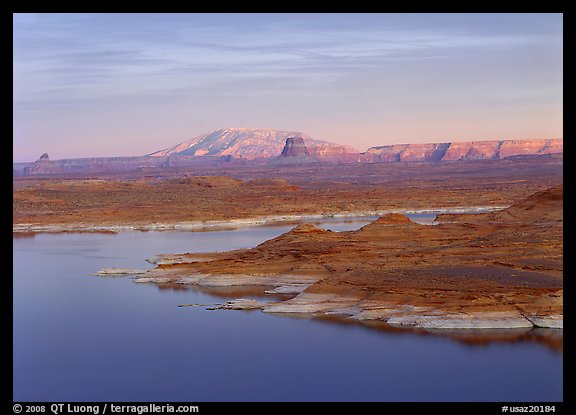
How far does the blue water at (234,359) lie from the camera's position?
1761 centimetres

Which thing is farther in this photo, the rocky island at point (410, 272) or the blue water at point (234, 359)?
the rocky island at point (410, 272)

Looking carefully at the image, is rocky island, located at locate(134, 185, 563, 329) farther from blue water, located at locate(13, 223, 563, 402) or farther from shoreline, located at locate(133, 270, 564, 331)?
blue water, located at locate(13, 223, 563, 402)

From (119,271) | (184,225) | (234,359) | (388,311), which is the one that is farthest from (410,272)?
(184,225)

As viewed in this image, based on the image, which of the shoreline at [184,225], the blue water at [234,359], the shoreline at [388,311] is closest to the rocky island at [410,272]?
the shoreline at [388,311]

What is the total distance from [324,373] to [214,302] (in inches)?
337

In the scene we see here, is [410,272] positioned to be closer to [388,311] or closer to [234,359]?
[388,311]

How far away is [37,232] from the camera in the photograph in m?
55.0

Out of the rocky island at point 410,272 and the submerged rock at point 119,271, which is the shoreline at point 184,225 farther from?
the submerged rock at point 119,271

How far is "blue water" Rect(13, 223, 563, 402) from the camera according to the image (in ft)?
57.8
